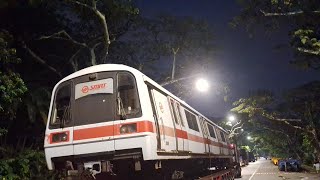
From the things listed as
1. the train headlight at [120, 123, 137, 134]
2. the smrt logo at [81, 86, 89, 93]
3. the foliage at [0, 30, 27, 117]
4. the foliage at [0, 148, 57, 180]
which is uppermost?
the foliage at [0, 30, 27, 117]

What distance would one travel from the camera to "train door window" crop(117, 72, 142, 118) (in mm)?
7339

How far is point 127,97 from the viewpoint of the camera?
7.59 m

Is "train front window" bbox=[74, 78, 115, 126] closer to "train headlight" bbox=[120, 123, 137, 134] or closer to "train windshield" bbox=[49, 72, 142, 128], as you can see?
"train windshield" bbox=[49, 72, 142, 128]

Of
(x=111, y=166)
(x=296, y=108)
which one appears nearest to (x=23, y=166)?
(x=111, y=166)

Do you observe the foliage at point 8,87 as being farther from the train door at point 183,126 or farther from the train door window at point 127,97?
the train door window at point 127,97

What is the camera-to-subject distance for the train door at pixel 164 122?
25.7 ft

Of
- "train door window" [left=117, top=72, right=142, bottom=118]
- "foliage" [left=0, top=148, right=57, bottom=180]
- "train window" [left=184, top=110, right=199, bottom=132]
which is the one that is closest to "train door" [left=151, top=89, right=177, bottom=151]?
"train door window" [left=117, top=72, right=142, bottom=118]

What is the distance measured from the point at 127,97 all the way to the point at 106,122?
70cm

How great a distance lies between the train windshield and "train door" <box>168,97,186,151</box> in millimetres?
2018

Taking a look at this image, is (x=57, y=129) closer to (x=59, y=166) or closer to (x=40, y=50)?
(x=59, y=166)

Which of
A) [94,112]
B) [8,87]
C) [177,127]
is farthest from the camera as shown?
[8,87]

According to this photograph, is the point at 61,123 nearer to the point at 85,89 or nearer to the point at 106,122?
the point at 85,89

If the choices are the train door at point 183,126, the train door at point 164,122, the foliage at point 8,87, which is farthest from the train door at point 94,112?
the foliage at point 8,87

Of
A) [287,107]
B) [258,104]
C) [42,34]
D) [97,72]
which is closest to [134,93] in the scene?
[97,72]
